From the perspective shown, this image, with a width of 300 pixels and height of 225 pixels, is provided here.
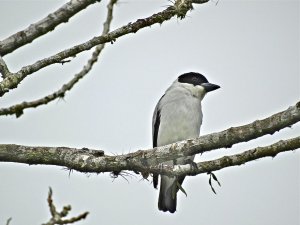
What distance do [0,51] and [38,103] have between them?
59 cm

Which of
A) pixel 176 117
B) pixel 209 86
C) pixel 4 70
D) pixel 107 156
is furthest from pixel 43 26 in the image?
pixel 209 86

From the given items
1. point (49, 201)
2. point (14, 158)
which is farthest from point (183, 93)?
point (49, 201)

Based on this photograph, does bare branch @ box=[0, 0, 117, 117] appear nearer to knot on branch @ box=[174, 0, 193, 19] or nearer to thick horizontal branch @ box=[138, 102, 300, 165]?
knot on branch @ box=[174, 0, 193, 19]

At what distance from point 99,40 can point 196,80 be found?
15.2 ft

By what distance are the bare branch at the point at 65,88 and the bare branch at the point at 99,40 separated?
0.21m

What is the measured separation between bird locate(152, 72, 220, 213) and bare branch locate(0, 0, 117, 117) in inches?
116

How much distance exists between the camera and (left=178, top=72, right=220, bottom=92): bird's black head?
8.03 m

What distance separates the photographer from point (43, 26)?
3727 mm

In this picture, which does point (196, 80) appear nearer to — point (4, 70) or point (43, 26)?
point (43, 26)

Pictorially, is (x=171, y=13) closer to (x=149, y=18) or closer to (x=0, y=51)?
(x=149, y=18)

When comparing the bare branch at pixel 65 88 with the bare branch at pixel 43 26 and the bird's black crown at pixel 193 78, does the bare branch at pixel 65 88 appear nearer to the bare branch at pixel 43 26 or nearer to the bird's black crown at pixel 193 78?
the bare branch at pixel 43 26

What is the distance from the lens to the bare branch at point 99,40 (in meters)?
3.46

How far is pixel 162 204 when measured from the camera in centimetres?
766

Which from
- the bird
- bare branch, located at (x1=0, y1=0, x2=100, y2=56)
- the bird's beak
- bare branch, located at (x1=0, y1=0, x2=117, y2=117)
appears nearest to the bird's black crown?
the bird
